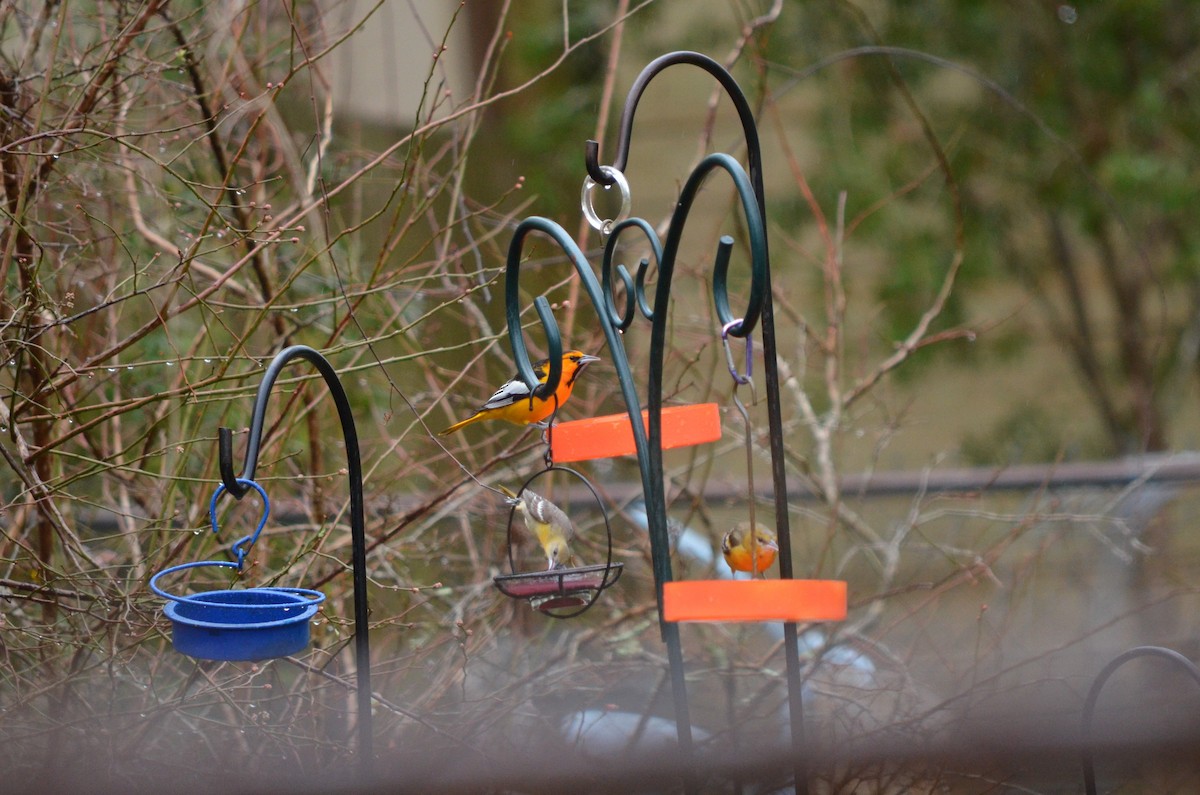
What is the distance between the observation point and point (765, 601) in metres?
1.17

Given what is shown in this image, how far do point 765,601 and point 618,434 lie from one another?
15.4 inches

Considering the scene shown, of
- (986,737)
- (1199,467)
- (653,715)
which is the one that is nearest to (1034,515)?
(1199,467)

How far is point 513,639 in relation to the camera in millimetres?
3113

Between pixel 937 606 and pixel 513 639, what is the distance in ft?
4.35

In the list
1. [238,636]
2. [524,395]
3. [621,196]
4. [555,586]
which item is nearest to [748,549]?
[555,586]

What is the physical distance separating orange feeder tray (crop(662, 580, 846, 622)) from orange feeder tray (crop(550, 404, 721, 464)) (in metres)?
0.30

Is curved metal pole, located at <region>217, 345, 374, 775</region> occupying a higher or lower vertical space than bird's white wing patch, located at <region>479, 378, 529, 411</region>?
lower

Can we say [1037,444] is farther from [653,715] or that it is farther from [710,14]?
[653,715]

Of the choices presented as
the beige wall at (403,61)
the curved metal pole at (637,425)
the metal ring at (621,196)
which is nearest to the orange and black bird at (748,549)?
the curved metal pole at (637,425)

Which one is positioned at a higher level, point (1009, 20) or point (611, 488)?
point (1009, 20)

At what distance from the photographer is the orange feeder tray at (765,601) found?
3.82ft

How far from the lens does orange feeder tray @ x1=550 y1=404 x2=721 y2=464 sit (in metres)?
1.47

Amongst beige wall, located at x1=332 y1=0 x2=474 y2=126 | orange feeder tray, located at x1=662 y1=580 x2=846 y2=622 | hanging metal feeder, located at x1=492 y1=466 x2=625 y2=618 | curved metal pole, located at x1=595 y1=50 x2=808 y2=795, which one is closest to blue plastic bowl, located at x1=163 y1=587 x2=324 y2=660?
hanging metal feeder, located at x1=492 y1=466 x2=625 y2=618

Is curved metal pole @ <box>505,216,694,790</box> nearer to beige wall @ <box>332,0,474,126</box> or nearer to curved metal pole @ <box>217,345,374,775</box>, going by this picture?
curved metal pole @ <box>217,345,374,775</box>
